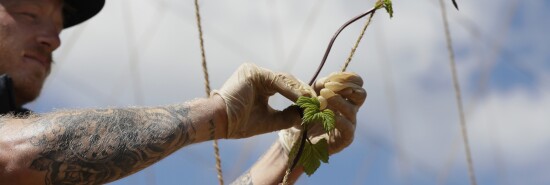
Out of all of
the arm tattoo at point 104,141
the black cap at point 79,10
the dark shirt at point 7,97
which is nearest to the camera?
the arm tattoo at point 104,141

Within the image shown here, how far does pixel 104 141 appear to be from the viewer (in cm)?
186

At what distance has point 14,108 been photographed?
6.57 feet

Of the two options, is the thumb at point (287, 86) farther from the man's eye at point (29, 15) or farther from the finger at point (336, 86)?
the man's eye at point (29, 15)

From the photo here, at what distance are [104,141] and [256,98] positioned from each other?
0.32 meters

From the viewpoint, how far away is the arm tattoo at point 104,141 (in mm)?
1834

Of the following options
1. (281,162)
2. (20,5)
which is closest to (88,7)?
(20,5)

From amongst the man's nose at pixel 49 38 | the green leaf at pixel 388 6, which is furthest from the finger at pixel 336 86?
the man's nose at pixel 49 38

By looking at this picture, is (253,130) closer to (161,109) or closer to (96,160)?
(161,109)

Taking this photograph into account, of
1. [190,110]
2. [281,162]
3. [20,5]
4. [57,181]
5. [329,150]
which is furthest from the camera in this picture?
[281,162]

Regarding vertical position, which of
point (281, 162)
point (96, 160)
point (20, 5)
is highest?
point (20, 5)

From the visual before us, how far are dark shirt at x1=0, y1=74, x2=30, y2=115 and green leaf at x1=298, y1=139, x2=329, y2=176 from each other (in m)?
0.47

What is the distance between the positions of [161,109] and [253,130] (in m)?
0.20

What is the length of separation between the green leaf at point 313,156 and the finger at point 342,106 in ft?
0.19

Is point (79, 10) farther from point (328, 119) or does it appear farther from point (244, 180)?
point (328, 119)
